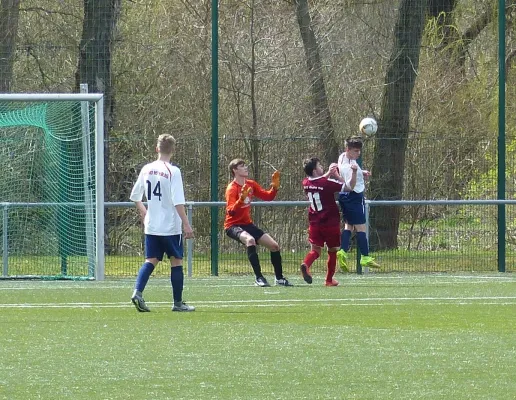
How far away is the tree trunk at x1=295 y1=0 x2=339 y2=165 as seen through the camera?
2245 cm

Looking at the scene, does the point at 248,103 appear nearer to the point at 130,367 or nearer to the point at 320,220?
the point at 320,220

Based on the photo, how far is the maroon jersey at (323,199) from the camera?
607 inches

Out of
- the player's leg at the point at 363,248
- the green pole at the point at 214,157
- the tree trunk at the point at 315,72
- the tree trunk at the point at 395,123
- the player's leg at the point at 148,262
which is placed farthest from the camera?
the tree trunk at the point at 315,72

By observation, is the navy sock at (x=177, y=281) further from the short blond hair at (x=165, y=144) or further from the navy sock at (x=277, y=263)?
the navy sock at (x=277, y=263)

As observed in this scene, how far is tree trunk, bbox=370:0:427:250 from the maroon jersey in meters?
3.85

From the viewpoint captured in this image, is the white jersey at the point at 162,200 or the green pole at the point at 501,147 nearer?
the white jersey at the point at 162,200

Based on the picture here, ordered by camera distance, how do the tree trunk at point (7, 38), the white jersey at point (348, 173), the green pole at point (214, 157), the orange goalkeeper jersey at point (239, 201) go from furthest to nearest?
the tree trunk at point (7, 38)
the green pole at point (214, 157)
the white jersey at point (348, 173)
the orange goalkeeper jersey at point (239, 201)

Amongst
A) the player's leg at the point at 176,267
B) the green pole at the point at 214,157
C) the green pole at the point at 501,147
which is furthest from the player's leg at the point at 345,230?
the player's leg at the point at 176,267

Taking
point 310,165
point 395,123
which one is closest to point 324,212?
point 310,165

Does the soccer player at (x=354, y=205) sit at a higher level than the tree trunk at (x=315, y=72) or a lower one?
lower

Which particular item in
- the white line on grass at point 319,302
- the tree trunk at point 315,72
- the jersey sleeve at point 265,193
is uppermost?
the tree trunk at point 315,72

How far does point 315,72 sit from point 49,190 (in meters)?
6.86

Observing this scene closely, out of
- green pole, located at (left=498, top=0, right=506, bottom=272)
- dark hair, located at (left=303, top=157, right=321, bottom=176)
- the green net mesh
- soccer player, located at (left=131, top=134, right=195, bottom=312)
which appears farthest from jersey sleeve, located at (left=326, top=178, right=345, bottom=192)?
green pole, located at (left=498, top=0, right=506, bottom=272)

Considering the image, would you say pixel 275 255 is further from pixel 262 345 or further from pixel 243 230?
pixel 262 345
